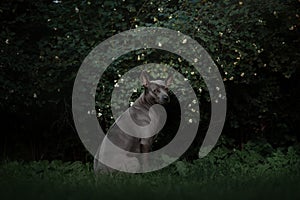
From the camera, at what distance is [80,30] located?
30.2 ft

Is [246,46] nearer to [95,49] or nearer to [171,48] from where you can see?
[171,48]

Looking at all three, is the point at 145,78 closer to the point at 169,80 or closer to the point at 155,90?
the point at 155,90

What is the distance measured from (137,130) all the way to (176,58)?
69.3 inches

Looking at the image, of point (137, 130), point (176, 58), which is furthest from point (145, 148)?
point (176, 58)

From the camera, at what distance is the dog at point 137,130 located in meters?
7.59

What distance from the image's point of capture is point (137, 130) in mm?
7773

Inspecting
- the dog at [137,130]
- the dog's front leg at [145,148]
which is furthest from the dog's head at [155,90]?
the dog's front leg at [145,148]

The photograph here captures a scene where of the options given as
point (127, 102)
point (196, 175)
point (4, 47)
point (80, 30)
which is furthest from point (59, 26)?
point (196, 175)

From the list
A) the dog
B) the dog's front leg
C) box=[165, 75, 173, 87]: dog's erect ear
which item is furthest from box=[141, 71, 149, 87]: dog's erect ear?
the dog's front leg

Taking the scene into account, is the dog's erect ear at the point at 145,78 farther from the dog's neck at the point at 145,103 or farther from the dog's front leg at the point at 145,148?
the dog's front leg at the point at 145,148

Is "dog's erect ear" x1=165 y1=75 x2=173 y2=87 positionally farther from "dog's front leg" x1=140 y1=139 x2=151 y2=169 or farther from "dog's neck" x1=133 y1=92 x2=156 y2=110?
"dog's front leg" x1=140 y1=139 x2=151 y2=169

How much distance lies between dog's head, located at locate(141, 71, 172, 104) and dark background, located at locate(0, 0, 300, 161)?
760 millimetres

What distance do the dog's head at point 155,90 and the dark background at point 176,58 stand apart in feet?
2.49

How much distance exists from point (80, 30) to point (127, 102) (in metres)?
1.76
